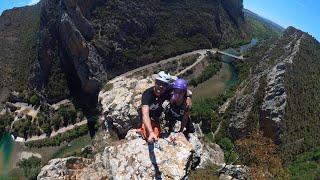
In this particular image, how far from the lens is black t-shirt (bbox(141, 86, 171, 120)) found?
21469mm

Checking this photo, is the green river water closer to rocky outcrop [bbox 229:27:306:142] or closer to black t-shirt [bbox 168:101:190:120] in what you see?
rocky outcrop [bbox 229:27:306:142]

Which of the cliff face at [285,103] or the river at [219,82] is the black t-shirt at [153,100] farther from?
the river at [219,82]

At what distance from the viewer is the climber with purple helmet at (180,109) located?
21234 millimetres

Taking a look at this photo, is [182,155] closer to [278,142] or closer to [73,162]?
[73,162]

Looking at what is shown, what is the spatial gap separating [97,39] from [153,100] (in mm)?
115637

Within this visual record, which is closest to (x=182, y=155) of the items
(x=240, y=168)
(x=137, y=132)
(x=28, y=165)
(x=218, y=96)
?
(x=137, y=132)

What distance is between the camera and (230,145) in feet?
273

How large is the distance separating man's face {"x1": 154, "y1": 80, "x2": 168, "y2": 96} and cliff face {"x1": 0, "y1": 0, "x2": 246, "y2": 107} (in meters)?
104

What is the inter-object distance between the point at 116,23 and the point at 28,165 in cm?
5693

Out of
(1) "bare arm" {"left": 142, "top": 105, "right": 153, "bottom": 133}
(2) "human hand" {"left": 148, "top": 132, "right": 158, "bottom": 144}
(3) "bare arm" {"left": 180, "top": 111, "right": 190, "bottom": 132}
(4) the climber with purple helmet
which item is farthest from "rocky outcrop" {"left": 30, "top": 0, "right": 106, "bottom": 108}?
(2) "human hand" {"left": 148, "top": 132, "right": 158, "bottom": 144}

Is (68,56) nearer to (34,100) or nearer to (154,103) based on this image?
(34,100)

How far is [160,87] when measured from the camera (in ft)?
69.7

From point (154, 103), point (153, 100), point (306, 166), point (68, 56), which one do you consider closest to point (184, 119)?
point (154, 103)

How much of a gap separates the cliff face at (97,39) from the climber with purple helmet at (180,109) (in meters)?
102
